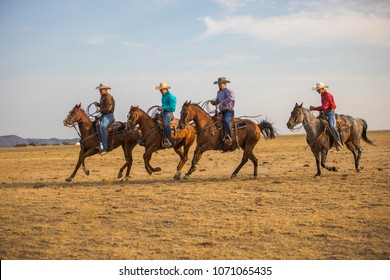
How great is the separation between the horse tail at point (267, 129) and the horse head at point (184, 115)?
3213mm

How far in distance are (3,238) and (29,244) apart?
0.73m

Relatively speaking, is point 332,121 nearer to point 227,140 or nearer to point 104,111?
point 227,140

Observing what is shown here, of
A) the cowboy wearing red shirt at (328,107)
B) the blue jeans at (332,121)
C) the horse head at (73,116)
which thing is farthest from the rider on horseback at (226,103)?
the horse head at (73,116)

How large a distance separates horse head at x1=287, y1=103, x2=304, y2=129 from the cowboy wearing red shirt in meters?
0.75

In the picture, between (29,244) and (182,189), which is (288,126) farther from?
(29,244)

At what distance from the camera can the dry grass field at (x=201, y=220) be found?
712 cm

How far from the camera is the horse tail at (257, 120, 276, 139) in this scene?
17.1 meters

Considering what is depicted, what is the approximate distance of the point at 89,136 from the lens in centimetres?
1534

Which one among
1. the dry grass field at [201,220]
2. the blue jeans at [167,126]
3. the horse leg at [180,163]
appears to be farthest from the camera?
the horse leg at [180,163]

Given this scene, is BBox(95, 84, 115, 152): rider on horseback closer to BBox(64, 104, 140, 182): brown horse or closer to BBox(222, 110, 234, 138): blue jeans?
BBox(64, 104, 140, 182): brown horse

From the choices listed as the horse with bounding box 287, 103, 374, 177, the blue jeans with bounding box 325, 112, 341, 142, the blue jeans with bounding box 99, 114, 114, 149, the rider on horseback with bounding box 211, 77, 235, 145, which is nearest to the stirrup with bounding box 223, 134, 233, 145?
the rider on horseback with bounding box 211, 77, 235, 145

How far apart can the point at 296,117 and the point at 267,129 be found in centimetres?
215

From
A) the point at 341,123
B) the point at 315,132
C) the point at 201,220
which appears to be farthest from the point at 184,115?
the point at 201,220

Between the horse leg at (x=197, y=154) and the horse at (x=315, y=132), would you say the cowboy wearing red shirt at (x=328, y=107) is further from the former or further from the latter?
the horse leg at (x=197, y=154)
